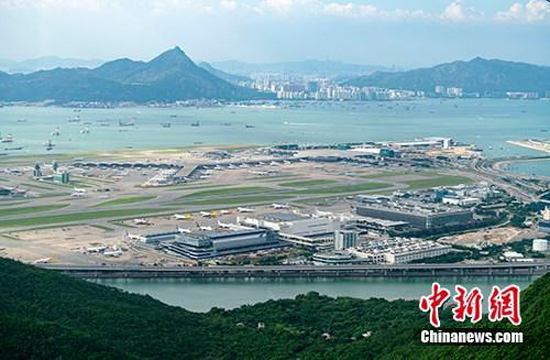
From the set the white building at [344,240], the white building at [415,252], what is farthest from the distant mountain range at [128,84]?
the white building at [415,252]

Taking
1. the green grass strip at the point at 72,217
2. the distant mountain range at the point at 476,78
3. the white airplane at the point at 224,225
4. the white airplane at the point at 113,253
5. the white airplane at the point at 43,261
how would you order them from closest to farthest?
the white airplane at the point at 43,261 → the white airplane at the point at 113,253 → the white airplane at the point at 224,225 → the green grass strip at the point at 72,217 → the distant mountain range at the point at 476,78

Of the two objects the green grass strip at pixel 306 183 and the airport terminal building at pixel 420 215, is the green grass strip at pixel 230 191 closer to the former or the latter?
the green grass strip at pixel 306 183

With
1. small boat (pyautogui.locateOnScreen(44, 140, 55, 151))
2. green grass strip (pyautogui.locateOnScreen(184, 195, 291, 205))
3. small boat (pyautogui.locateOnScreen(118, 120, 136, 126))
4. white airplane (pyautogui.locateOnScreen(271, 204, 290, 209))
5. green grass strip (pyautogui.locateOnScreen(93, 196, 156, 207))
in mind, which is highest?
small boat (pyautogui.locateOnScreen(118, 120, 136, 126))

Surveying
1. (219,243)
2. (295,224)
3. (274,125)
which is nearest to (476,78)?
(274,125)

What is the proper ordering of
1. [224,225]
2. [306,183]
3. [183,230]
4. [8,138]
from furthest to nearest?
[8,138]
[306,183]
[224,225]
[183,230]

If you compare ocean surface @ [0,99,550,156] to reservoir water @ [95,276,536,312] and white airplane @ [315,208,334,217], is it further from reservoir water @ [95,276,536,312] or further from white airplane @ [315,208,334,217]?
reservoir water @ [95,276,536,312]

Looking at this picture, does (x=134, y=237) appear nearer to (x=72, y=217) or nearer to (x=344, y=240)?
(x=72, y=217)

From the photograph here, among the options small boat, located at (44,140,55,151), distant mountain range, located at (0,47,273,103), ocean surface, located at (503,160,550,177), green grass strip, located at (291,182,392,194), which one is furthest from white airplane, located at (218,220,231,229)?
distant mountain range, located at (0,47,273,103)
